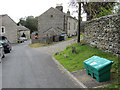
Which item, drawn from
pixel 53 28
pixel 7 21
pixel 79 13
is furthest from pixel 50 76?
pixel 7 21

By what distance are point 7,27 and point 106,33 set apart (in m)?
35.6

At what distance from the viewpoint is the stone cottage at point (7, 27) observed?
38.3m

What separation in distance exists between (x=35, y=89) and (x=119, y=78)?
3348 millimetres

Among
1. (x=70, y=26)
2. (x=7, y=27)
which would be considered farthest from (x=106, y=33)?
(x=7, y=27)

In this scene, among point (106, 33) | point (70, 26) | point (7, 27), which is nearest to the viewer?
point (106, 33)

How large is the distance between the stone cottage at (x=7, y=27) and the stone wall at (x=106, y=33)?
32.3 meters

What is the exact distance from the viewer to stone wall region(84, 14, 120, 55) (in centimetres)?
798

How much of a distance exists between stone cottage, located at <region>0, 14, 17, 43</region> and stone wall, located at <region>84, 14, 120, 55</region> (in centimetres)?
3232

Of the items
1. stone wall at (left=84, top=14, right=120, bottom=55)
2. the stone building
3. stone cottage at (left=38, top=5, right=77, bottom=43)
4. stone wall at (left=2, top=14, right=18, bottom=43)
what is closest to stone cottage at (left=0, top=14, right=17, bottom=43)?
stone wall at (left=2, top=14, right=18, bottom=43)

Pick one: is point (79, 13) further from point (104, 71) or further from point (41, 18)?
point (41, 18)

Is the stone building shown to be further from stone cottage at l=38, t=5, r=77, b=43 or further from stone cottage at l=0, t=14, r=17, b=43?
stone cottage at l=0, t=14, r=17, b=43

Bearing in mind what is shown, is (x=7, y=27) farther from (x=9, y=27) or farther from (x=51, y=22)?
(x=51, y=22)

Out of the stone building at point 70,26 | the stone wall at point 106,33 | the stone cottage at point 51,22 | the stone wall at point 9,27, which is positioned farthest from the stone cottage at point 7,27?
the stone wall at point 106,33

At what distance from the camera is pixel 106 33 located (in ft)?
29.8
